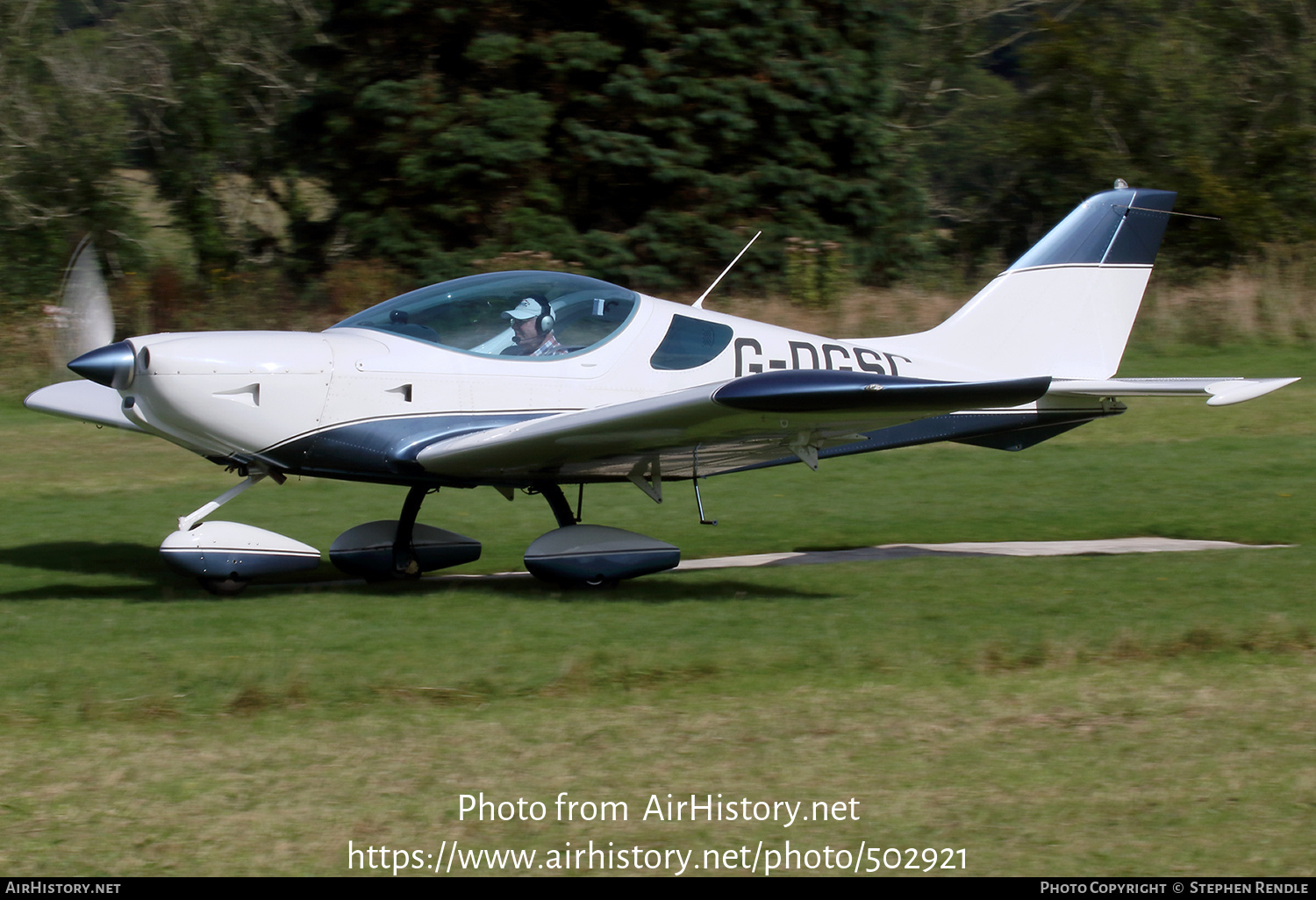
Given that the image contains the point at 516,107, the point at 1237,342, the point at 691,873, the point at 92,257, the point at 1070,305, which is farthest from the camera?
the point at 516,107

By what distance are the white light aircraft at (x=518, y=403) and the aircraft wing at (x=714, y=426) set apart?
0.05 ft

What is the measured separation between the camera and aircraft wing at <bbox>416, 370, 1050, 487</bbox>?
586 centimetres

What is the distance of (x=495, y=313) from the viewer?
7113 mm

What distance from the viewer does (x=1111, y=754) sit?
4.45 metres

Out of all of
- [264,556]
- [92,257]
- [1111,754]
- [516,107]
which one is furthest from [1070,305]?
[516,107]

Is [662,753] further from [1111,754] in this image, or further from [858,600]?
[858,600]

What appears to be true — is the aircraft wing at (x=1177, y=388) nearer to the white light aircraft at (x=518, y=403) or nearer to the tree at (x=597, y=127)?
the white light aircraft at (x=518, y=403)

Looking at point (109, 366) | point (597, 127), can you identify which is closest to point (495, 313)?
point (109, 366)

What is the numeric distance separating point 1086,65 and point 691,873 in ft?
78.8

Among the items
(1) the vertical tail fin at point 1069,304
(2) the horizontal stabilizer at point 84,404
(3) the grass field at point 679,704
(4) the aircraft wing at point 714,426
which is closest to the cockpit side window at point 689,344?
(4) the aircraft wing at point 714,426

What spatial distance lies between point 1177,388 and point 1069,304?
1.64m

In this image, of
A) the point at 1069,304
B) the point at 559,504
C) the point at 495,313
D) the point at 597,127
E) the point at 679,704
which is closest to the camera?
Result: the point at 679,704

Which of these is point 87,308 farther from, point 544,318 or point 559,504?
point 559,504

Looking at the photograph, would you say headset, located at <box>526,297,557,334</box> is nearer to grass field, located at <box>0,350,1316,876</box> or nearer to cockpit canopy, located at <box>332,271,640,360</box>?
cockpit canopy, located at <box>332,271,640,360</box>
